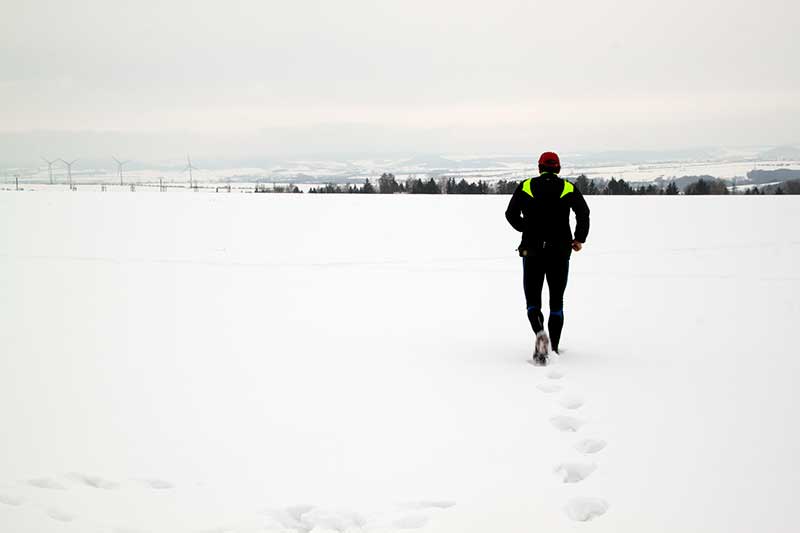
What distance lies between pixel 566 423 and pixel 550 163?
2.87 m

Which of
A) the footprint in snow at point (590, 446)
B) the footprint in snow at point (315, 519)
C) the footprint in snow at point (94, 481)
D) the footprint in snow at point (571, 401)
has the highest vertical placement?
the footprint in snow at point (571, 401)

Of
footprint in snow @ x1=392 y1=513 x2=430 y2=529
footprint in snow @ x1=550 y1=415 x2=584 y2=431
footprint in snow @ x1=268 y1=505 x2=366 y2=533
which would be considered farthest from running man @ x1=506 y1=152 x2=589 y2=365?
footprint in snow @ x1=268 y1=505 x2=366 y2=533

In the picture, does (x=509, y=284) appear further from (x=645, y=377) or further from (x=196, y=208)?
(x=196, y=208)

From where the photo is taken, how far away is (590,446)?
5.03 metres

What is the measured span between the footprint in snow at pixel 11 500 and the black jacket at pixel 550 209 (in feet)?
16.7

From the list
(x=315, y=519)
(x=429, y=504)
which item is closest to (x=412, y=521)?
(x=429, y=504)

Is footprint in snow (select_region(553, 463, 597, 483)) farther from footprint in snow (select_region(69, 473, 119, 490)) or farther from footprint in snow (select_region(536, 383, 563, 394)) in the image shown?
footprint in snow (select_region(69, 473, 119, 490))

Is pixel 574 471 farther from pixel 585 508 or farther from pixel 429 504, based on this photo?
pixel 429 504

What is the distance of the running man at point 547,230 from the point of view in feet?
24.0

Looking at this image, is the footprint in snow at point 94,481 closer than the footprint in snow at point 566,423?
Yes

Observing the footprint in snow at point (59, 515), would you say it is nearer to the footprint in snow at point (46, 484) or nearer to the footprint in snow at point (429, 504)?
the footprint in snow at point (46, 484)

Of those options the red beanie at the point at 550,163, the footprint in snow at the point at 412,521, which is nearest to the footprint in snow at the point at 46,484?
the footprint in snow at the point at 412,521

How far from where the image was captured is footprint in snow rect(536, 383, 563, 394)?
638 centimetres

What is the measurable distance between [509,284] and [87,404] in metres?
9.76
